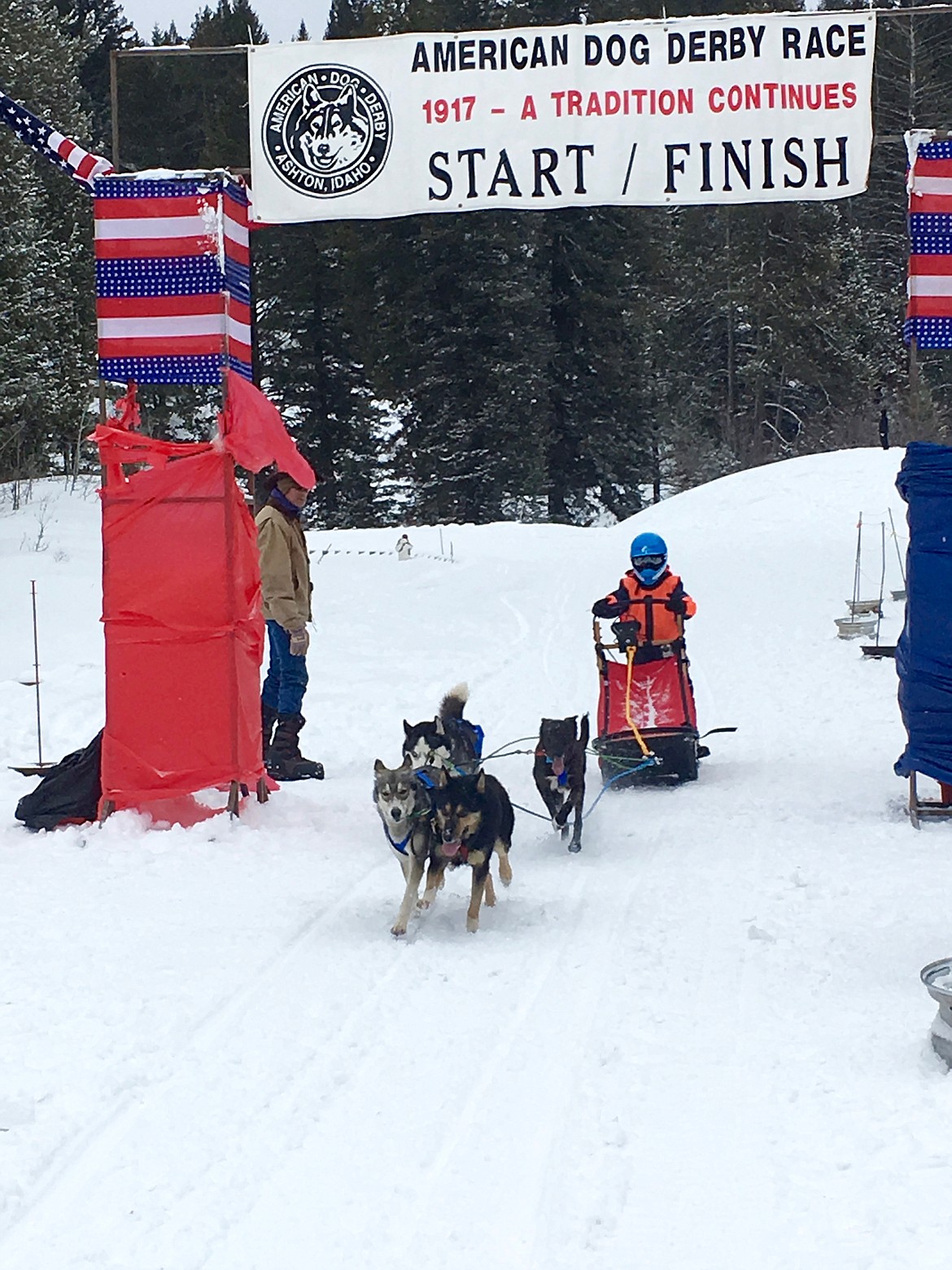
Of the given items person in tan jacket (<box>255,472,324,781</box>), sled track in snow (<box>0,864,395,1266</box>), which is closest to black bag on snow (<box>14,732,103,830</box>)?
person in tan jacket (<box>255,472,324,781</box>)

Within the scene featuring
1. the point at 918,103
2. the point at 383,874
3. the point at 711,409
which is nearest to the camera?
the point at 383,874

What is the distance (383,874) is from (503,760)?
3.00m

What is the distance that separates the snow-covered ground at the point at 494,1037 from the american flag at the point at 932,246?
260cm

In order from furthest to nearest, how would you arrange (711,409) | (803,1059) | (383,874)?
(711,409) → (383,874) → (803,1059)

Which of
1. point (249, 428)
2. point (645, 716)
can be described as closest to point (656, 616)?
point (645, 716)

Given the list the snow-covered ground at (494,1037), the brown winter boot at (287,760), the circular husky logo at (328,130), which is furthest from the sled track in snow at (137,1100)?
the circular husky logo at (328,130)

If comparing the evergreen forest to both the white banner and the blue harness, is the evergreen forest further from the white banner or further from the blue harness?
the blue harness

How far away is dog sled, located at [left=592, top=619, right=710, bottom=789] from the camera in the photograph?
8.70 meters

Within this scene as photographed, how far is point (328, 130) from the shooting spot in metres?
8.42

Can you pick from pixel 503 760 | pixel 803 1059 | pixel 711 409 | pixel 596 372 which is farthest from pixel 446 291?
pixel 803 1059

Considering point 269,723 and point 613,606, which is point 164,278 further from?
point 613,606

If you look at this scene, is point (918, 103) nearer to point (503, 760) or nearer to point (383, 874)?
point (503, 760)

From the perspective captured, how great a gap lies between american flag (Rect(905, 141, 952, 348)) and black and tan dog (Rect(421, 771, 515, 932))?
3.67m

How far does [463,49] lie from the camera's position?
27.0 ft
